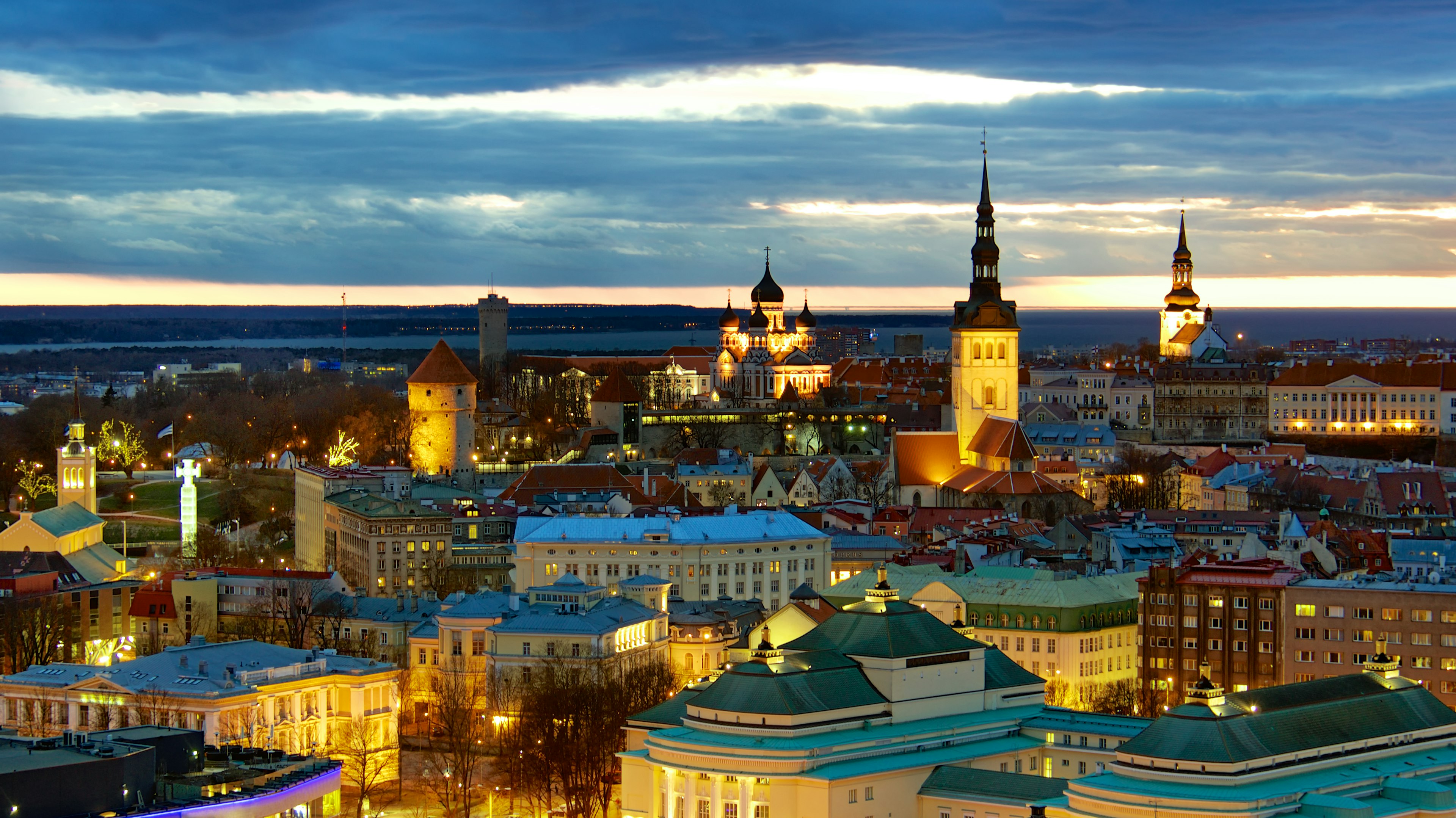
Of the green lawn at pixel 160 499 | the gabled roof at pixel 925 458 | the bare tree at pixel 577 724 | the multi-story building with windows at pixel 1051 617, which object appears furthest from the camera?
the gabled roof at pixel 925 458

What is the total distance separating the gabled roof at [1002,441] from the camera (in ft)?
388

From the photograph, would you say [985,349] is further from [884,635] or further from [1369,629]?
[884,635]

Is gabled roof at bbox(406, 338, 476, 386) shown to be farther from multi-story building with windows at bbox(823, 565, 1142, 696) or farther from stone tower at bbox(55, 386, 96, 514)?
multi-story building with windows at bbox(823, 565, 1142, 696)

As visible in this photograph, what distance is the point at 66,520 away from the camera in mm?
98312

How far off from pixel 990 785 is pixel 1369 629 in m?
25.1

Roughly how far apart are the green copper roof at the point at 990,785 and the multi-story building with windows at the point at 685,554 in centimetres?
3474

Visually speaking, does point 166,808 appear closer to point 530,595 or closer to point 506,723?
point 506,723

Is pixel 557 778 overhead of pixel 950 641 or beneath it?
beneath

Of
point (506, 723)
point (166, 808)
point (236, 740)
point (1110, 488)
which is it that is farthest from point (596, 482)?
point (166, 808)

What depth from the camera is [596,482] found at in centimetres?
11225

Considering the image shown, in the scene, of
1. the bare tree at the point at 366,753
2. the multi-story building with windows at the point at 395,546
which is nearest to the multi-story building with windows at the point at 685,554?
the multi-story building with windows at the point at 395,546

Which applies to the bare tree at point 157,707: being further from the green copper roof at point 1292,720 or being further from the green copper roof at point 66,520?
the green copper roof at point 66,520

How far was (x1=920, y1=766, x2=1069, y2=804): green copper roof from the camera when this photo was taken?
52812 millimetres

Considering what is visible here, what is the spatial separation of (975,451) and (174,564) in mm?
44096
